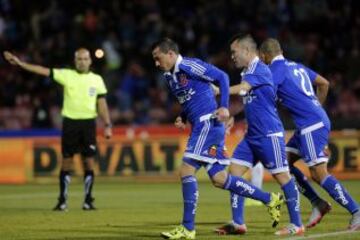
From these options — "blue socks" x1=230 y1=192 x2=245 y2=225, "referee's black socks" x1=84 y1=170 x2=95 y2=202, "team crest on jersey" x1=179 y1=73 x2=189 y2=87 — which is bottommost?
"referee's black socks" x1=84 y1=170 x2=95 y2=202

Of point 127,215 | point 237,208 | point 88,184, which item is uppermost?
point 237,208

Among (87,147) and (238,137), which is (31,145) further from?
(87,147)

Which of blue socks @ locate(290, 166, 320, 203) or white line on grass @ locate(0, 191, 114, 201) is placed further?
white line on grass @ locate(0, 191, 114, 201)

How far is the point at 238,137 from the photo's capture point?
81.4 ft

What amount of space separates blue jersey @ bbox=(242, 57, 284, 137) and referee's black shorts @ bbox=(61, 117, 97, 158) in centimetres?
516

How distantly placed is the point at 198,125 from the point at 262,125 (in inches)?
33.1

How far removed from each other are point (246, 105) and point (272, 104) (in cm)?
31

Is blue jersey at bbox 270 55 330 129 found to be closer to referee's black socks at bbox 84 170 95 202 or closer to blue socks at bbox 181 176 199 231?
blue socks at bbox 181 176 199 231

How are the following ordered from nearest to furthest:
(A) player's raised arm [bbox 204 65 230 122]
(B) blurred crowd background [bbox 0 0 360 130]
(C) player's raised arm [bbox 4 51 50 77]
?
(A) player's raised arm [bbox 204 65 230 122] → (C) player's raised arm [bbox 4 51 50 77] → (B) blurred crowd background [bbox 0 0 360 130]

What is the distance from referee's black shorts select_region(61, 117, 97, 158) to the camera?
17.2m

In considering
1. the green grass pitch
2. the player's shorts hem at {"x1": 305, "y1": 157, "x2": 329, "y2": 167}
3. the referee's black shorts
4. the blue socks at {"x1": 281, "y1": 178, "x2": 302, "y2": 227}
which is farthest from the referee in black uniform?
the blue socks at {"x1": 281, "y1": 178, "x2": 302, "y2": 227}

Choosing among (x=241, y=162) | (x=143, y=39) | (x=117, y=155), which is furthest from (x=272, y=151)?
(x=143, y=39)

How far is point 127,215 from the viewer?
51.2 feet

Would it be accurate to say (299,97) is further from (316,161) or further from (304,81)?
(316,161)
